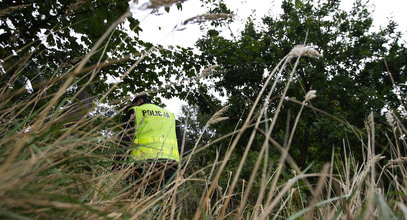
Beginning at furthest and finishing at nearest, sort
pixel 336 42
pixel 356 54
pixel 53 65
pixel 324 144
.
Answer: pixel 336 42, pixel 356 54, pixel 324 144, pixel 53 65

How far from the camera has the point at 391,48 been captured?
12.4 metres

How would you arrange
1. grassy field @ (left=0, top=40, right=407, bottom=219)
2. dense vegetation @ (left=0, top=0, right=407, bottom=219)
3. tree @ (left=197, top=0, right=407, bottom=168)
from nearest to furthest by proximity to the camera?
1. grassy field @ (left=0, top=40, right=407, bottom=219)
2. dense vegetation @ (left=0, top=0, right=407, bottom=219)
3. tree @ (left=197, top=0, right=407, bottom=168)

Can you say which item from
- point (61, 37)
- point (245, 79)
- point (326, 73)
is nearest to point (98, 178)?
point (61, 37)

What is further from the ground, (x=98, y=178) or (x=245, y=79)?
(x=245, y=79)

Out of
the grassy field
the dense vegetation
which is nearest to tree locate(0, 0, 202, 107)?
the dense vegetation

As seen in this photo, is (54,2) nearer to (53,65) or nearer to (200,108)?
(53,65)

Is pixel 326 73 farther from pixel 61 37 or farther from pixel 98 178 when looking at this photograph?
A: pixel 98 178

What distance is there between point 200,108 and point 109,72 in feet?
10.5

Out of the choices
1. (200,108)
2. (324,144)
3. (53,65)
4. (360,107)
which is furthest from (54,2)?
(360,107)

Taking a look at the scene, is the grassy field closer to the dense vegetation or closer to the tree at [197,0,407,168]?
the dense vegetation

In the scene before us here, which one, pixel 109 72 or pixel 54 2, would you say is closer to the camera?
pixel 54 2

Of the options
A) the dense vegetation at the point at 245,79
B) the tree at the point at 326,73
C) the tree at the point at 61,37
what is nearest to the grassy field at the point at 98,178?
the dense vegetation at the point at 245,79

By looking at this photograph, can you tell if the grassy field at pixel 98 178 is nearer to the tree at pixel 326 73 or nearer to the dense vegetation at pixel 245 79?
the dense vegetation at pixel 245 79

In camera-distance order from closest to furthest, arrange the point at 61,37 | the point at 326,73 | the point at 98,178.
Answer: the point at 98,178 < the point at 61,37 < the point at 326,73
